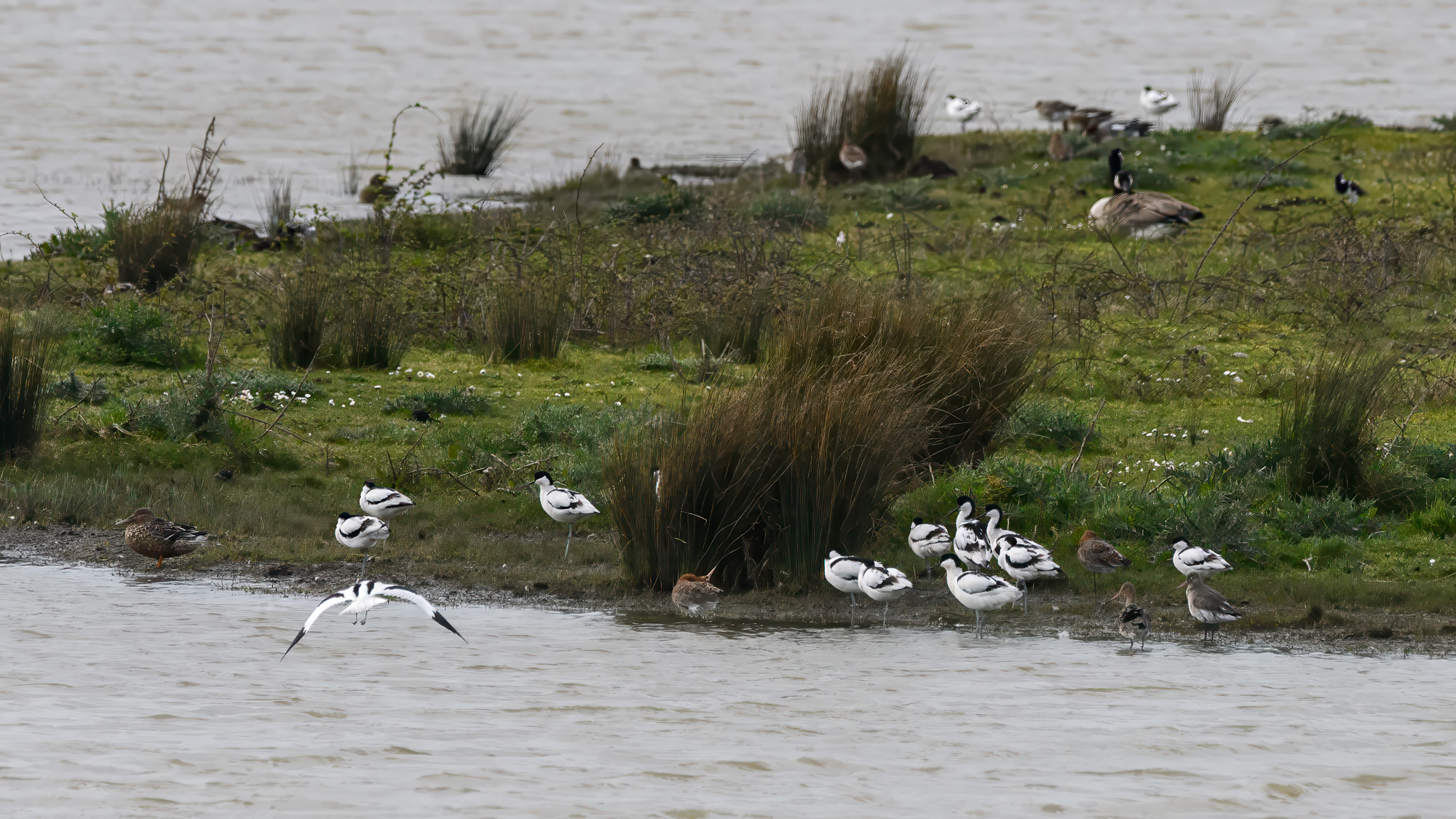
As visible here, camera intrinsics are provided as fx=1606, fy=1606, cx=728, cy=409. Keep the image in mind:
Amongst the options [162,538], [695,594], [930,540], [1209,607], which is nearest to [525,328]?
[162,538]

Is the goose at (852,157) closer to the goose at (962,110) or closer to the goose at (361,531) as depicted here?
the goose at (962,110)

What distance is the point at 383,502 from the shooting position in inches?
442

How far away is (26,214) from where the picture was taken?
24781mm

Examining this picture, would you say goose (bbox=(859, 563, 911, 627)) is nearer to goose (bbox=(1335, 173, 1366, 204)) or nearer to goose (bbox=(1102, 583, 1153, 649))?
goose (bbox=(1102, 583, 1153, 649))

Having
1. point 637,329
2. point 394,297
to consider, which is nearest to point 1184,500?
point 637,329

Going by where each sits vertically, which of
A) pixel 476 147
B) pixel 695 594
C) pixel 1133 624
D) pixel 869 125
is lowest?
pixel 695 594

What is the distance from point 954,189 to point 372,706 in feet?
61.7

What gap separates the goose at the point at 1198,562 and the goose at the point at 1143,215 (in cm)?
1188

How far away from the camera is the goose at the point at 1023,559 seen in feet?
32.6

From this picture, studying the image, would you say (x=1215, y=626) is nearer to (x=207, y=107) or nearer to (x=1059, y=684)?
(x=1059, y=684)

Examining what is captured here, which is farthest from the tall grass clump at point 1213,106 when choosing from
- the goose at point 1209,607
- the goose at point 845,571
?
the goose at point 845,571

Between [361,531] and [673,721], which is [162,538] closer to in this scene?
[361,531]

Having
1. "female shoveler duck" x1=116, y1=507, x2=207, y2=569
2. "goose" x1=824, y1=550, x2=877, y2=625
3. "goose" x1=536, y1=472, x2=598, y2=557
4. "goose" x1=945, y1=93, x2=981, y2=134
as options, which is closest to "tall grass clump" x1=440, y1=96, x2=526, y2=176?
"goose" x1=945, y1=93, x2=981, y2=134

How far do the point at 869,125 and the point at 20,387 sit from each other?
52.9 feet
